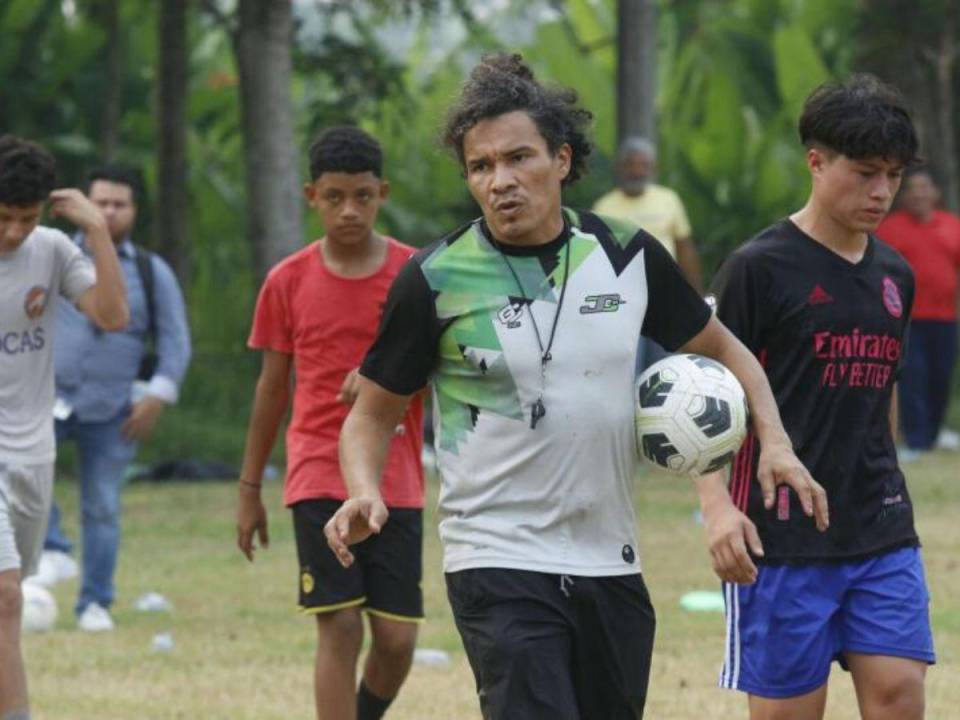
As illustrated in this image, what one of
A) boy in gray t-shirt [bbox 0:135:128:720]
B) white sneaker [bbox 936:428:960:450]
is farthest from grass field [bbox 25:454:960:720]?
white sneaker [bbox 936:428:960:450]

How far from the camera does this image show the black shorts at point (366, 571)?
7.52 m

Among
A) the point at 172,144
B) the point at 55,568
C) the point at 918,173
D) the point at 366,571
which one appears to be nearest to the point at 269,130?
the point at 172,144

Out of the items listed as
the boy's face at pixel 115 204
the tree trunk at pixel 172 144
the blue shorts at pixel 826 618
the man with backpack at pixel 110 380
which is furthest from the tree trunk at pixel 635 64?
the blue shorts at pixel 826 618

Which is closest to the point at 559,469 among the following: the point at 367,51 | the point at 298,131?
the point at 367,51

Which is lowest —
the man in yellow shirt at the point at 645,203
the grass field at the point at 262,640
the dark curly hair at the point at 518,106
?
the grass field at the point at 262,640

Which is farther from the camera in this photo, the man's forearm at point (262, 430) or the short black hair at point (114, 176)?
the short black hair at point (114, 176)

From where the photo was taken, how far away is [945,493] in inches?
619

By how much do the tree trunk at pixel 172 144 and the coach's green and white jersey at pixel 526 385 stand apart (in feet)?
45.8

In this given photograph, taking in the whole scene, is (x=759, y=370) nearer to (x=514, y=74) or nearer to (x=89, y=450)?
(x=514, y=74)

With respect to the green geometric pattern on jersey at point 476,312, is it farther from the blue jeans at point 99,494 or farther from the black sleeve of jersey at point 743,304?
the blue jeans at point 99,494

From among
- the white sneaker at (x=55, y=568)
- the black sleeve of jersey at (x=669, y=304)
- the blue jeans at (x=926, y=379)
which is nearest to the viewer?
the black sleeve of jersey at (x=669, y=304)

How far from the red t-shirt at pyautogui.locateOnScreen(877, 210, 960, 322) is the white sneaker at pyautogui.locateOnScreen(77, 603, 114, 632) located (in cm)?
924

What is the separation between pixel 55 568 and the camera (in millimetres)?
12391

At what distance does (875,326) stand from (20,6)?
16.0 meters
